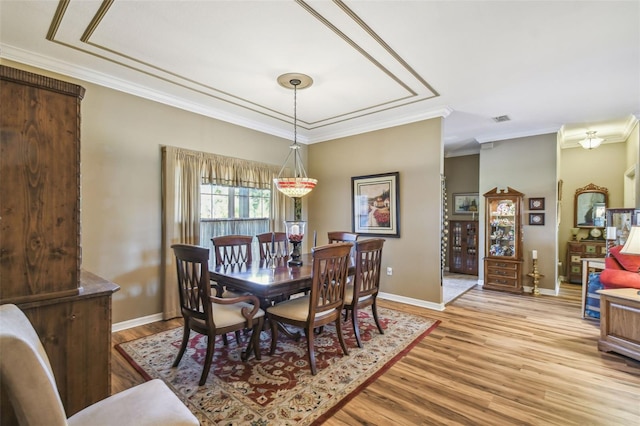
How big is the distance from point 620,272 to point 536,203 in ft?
6.74

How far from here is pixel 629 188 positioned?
538 cm

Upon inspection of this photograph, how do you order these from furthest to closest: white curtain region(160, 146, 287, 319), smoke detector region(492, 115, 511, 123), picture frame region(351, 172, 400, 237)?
1. picture frame region(351, 172, 400, 237)
2. smoke detector region(492, 115, 511, 123)
3. white curtain region(160, 146, 287, 319)

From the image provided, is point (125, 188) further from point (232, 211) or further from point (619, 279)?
point (619, 279)

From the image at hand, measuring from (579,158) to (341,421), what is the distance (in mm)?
7186

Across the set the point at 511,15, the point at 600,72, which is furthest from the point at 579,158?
the point at 511,15

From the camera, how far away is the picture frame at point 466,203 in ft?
22.8

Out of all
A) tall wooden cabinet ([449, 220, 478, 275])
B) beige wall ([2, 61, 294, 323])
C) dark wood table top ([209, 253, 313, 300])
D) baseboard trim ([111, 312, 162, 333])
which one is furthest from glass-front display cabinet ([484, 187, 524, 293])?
baseboard trim ([111, 312, 162, 333])

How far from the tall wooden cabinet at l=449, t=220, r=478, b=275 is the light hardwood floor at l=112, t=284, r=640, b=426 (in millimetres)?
2961

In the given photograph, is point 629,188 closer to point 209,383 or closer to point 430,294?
point 430,294

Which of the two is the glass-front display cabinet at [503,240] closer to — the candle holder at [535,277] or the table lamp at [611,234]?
the candle holder at [535,277]

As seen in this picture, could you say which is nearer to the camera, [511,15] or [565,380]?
Answer: [511,15]

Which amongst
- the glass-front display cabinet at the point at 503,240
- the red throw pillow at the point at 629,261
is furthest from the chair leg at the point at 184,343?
the glass-front display cabinet at the point at 503,240

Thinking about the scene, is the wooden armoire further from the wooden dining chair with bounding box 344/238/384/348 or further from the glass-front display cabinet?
the glass-front display cabinet

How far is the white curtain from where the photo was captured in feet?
12.2
